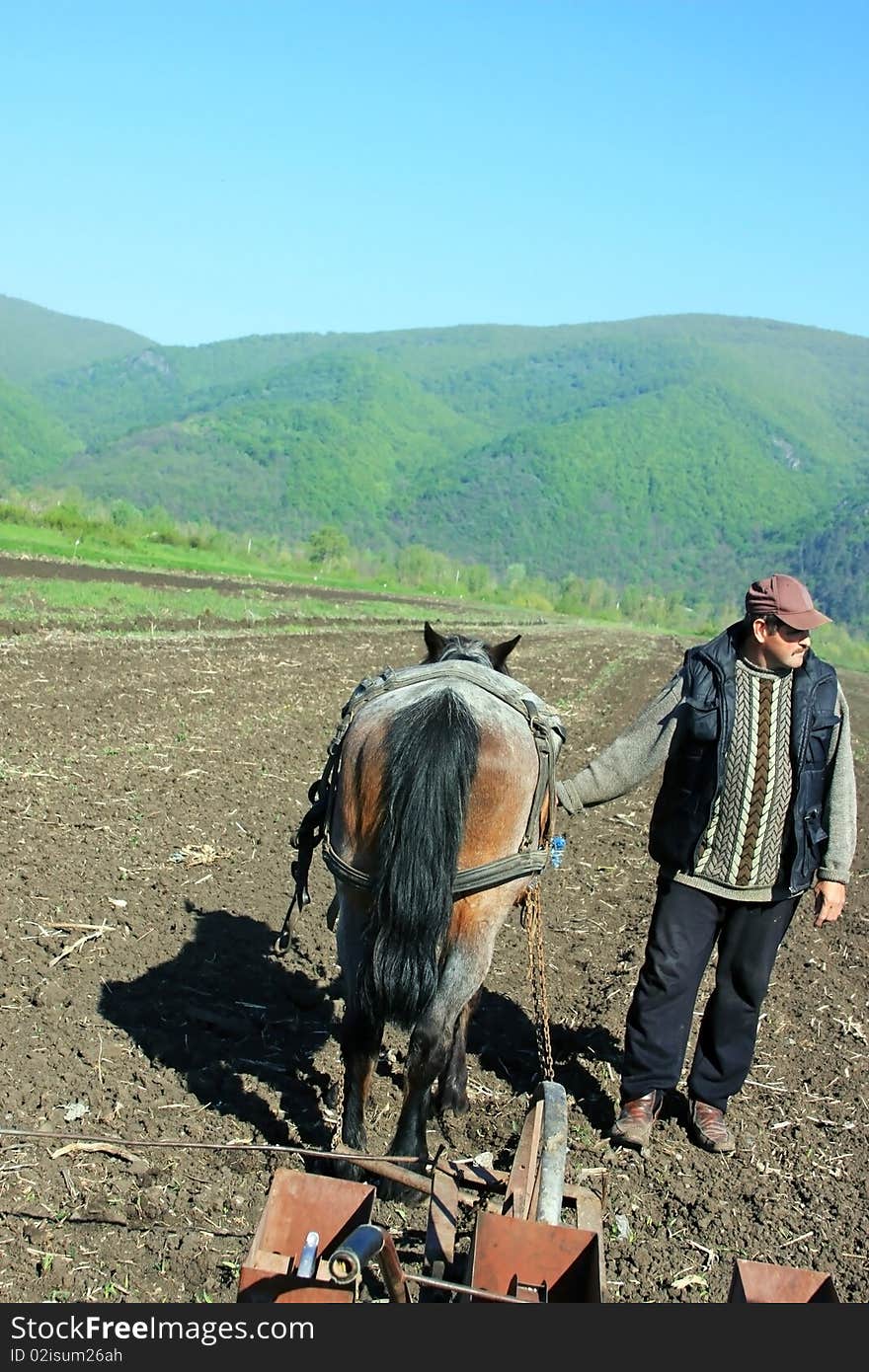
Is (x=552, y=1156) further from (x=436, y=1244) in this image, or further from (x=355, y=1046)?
(x=355, y=1046)

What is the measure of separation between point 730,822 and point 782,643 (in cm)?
72

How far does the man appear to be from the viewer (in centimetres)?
456

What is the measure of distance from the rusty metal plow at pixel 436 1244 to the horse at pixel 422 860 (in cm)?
60

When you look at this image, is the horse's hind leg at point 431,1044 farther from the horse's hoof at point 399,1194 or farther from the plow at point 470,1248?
the plow at point 470,1248

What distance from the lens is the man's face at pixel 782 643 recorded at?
14.6 ft

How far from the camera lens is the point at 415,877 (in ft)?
13.1

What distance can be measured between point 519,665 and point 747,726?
16.8 metres

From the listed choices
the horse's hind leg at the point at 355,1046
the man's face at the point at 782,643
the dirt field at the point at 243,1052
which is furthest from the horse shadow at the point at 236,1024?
the man's face at the point at 782,643

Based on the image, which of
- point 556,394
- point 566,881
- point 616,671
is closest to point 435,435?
point 556,394

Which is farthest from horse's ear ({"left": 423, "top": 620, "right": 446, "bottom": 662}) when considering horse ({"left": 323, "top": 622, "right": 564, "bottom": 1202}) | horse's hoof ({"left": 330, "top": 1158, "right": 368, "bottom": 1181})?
horse's hoof ({"left": 330, "top": 1158, "right": 368, "bottom": 1181})

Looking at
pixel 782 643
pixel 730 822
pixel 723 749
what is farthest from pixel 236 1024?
pixel 782 643

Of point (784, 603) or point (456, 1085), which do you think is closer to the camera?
point (784, 603)

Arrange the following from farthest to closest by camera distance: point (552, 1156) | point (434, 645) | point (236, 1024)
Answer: point (236, 1024) < point (434, 645) < point (552, 1156)

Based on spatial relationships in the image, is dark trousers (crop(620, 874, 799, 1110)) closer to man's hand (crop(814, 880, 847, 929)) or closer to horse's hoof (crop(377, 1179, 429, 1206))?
man's hand (crop(814, 880, 847, 929))
